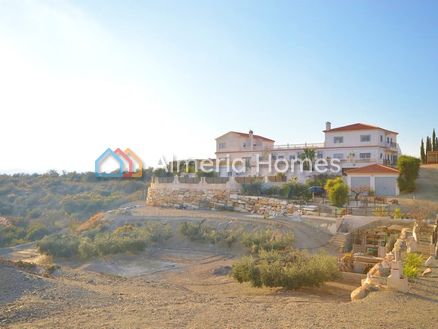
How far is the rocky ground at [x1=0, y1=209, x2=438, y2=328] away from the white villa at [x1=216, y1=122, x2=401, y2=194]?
26.9 meters

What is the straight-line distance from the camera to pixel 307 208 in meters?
25.8

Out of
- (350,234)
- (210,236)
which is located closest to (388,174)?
(350,234)

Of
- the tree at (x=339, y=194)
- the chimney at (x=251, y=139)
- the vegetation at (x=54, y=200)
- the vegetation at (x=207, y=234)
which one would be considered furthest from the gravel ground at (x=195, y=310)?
the chimney at (x=251, y=139)

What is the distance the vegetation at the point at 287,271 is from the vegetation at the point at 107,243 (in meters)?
8.84

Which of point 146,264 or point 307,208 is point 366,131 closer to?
point 307,208

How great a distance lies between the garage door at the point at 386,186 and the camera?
32.7 m

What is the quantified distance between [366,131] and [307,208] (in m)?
17.9

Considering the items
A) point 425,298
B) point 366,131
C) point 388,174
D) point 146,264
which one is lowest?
point 146,264

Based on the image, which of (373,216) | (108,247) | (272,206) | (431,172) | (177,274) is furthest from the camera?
(431,172)

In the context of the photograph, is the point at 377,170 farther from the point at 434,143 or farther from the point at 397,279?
the point at 397,279

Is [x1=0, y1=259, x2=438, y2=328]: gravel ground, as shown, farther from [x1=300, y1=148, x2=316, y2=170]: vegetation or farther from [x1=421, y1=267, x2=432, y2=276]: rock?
[x1=300, y1=148, x2=316, y2=170]: vegetation

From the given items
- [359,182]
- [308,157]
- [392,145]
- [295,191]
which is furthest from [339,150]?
[295,191]

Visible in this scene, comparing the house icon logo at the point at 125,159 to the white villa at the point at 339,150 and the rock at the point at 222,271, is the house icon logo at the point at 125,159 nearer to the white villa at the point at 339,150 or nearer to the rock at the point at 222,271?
the white villa at the point at 339,150

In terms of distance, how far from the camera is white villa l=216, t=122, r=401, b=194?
39750 mm
